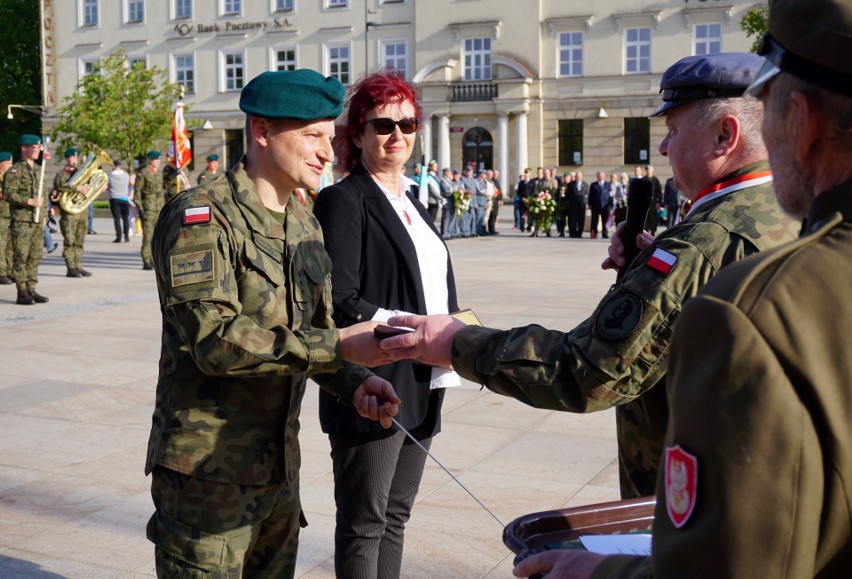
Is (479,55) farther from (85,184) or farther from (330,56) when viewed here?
(85,184)

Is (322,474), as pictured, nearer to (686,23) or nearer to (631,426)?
(631,426)

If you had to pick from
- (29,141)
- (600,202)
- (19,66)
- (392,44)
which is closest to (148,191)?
(29,141)

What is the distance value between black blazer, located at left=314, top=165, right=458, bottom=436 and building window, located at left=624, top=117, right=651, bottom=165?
4156cm

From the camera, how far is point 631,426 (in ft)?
8.70

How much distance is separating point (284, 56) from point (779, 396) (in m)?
50.7

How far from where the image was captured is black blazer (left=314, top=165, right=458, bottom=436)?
362 cm

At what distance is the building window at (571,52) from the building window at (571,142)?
2.19m

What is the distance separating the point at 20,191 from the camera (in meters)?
14.6

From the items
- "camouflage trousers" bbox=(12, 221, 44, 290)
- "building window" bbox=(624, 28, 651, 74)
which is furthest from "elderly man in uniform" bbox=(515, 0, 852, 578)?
"building window" bbox=(624, 28, 651, 74)

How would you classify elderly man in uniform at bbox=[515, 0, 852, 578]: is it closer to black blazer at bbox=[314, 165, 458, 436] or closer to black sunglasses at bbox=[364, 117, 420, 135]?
black blazer at bbox=[314, 165, 458, 436]

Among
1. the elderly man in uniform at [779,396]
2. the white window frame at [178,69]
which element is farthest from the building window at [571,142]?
the elderly man in uniform at [779,396]

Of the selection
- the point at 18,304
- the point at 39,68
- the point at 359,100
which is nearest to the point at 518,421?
the point at 359,100

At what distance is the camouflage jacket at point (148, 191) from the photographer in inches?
741

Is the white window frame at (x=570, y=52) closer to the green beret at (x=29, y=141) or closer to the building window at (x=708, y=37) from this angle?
the building window at (x=708, y=37)
